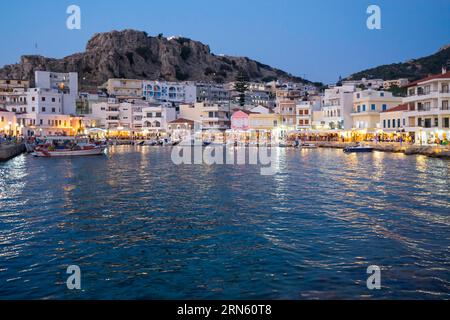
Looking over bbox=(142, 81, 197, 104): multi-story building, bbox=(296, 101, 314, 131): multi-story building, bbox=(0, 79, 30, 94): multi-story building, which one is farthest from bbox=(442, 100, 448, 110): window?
bbox=(142, 81, 197, 104): multi-story building

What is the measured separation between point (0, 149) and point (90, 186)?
961 inches

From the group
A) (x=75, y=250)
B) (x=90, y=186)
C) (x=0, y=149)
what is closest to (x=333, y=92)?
(x=0, y=149)

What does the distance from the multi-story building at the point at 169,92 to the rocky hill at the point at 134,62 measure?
25768 mm

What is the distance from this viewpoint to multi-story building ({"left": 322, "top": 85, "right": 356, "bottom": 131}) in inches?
2933

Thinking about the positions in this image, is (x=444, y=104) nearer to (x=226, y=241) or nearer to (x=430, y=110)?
(x=430, y=110)

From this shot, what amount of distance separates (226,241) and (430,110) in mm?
47498

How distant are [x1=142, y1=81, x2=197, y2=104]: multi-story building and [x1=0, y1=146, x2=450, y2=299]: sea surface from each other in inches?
3945

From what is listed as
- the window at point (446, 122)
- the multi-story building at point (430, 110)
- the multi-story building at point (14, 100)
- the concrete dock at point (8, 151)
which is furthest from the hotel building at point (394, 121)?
the multi-story building at point (14, 100)

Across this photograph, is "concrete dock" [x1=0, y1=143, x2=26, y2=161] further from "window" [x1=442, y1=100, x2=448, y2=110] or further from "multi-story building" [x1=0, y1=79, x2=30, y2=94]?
"window" [x1=442, y1=100, x2=448, y2=110]

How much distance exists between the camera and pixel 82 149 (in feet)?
188

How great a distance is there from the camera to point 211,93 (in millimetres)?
142250

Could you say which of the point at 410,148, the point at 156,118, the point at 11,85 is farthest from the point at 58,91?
the point at 410,148

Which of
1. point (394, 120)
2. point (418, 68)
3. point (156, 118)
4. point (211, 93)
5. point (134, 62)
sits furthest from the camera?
point (418, 68)

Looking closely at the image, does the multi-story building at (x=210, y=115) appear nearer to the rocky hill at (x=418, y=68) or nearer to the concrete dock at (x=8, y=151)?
the concrete dock at (x=8, y=151)
